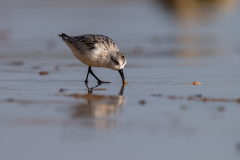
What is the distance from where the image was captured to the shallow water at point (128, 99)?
510cm

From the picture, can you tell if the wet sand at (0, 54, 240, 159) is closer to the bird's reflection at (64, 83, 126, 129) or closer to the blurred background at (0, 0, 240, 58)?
the bird's reflection at (64, 83, 126, 129)

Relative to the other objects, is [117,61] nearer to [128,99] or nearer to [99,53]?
[99,53]

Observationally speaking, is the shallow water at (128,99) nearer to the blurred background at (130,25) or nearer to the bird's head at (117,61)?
the blurred background at (130,25)

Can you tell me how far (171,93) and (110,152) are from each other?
2.92 meters

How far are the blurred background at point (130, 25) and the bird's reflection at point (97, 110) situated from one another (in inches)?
203

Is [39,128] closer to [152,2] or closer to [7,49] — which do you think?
[7,49]

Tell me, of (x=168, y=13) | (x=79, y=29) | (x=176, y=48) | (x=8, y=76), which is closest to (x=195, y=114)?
(x=8, y=76)

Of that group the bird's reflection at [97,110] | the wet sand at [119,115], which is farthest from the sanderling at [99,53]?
the bird's reflection at [97,110]

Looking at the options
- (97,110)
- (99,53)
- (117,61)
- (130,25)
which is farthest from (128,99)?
(130,25)

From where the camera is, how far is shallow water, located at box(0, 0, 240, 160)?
5.10m

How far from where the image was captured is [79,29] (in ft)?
55.6

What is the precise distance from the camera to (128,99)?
7348 millimetres

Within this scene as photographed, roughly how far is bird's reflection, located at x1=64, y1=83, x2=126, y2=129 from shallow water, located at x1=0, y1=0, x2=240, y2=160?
12mm

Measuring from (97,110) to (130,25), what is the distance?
11.9 meters
